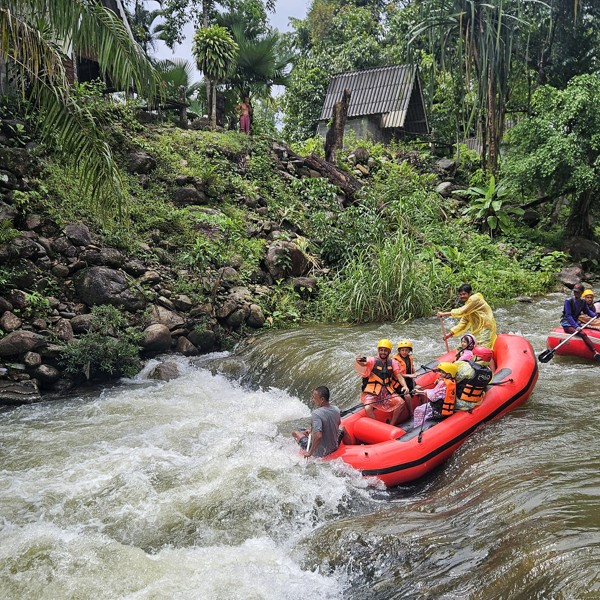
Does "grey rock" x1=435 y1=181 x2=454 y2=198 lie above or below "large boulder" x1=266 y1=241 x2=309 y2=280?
above

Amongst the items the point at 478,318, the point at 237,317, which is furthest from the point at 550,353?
the point at 237,317

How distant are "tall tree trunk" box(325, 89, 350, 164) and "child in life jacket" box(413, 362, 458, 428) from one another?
13.3m

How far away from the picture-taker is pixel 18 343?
29.5 ft

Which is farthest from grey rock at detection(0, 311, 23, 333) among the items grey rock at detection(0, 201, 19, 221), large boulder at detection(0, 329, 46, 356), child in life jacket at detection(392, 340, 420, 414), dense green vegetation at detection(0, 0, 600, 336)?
child in life jacket at detection(392, 340, 420, 414)

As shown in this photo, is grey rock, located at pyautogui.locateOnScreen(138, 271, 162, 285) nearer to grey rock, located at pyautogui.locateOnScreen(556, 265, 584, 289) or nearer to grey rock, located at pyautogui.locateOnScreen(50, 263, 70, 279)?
grey rock, located at pyautogui.locateOnScreen(50, 263, 70, 279)

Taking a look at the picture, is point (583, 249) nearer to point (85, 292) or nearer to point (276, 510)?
point (85, 292)

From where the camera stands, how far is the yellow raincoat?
7.38 meters

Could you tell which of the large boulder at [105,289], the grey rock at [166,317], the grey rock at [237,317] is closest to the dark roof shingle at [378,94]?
the grey rock at [237,317]

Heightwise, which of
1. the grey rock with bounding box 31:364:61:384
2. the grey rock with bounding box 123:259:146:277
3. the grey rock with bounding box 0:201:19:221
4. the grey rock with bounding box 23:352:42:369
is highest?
the grey rock with bounding box 0:201:19:221

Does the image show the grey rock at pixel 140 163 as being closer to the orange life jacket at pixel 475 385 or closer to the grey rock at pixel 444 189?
the grey rock at pixel 444 189

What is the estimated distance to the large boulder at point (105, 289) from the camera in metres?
10.5

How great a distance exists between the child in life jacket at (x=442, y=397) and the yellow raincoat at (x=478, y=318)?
1346mm

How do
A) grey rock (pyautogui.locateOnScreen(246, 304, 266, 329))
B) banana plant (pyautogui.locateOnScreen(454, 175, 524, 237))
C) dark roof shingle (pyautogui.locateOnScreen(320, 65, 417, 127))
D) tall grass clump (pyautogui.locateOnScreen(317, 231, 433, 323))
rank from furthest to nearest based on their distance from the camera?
dark roof shingle (pyautogui.locateOnScreen(320, 65, 417, 127))
banana plant (pyautogui.locateOnScreen(454, 175, 524, 237))
tall grass clump (pyautogui.locateOnScreen(317, 231, 433, 323))
grey rock (pyautogui.locateOnScreen(246, 304, 266, 329))

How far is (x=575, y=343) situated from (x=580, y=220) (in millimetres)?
10781
